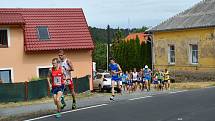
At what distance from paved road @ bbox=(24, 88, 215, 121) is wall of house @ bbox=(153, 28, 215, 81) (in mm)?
23839

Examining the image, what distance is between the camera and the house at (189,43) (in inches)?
1590

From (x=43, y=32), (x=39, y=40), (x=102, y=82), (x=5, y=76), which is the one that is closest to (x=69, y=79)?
(x=5, y=76)

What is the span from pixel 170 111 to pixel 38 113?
3882 millimetres

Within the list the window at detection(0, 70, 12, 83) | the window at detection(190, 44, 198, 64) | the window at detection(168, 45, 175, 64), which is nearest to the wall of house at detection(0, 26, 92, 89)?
the window at detection(0, 70, 12, 83)

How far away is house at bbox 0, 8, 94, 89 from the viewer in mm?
33344

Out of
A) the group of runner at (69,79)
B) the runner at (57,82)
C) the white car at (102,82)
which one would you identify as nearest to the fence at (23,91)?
the group of runner at (69,79)

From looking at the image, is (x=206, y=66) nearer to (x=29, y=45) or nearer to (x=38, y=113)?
(x=29, y=45)

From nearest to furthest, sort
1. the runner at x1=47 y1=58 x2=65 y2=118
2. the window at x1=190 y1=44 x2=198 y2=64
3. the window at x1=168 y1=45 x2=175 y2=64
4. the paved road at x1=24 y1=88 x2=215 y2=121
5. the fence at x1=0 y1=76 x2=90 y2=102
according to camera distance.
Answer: the paved road at x1=24 y1=88 x2=215 y2=121 < the runner at x1=47 y1=58 x2=65 y2=118 < the fence at x1=0 y1=76 x2=90 y2=102 < the window at x1=190 y1=44 x2=198 y2=64 < the window at x1=168 y1=45 x2=175 y2=64

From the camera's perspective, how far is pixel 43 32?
3544cm

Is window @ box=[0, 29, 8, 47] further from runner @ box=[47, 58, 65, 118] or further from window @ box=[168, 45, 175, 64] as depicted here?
runner @ box=[47, 58, 65, 118]

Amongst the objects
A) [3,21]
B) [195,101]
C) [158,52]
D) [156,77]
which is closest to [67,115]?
[195,101]

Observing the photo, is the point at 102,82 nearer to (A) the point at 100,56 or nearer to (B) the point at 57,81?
(B) the point at 57,81

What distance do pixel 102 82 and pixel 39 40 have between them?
5789 millimetres

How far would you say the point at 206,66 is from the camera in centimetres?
4075
